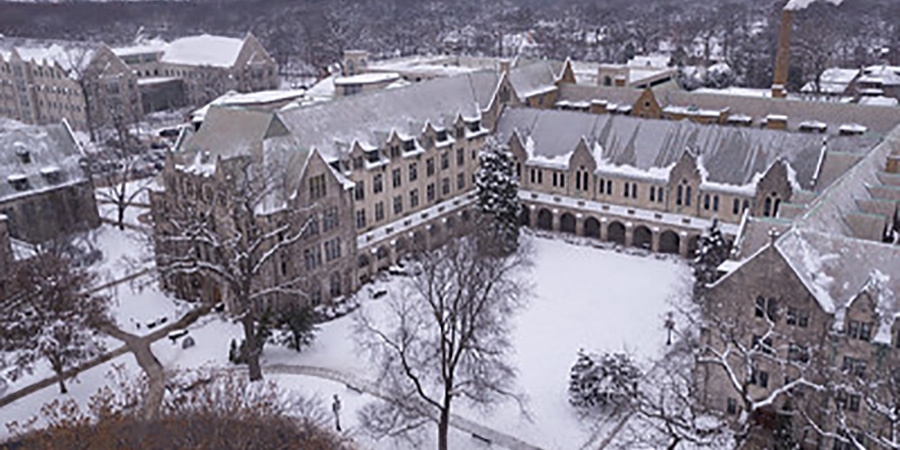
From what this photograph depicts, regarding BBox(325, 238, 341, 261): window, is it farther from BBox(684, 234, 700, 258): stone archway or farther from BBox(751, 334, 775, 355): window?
BBox(751, 334, 775, 355): window

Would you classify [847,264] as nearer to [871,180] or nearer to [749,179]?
[871,180]

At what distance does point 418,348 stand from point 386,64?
6753cm

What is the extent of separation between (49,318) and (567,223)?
1556 inches

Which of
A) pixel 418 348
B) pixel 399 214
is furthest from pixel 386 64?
pixel 418 348

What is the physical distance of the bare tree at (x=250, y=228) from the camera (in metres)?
46.0

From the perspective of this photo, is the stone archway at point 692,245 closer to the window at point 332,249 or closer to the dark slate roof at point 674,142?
the dark slate roof at point 674,142

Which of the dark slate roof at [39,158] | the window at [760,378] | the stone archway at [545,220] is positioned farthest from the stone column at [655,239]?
the dark slate roof at [39,158]

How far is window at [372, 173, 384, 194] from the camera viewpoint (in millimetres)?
58344

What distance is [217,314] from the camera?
5219 cm

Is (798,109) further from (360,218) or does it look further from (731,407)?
(360,218)

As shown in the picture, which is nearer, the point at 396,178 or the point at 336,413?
the point at 336,413

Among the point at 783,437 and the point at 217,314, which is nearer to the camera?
the point at 783,437

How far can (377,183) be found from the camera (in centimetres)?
5866

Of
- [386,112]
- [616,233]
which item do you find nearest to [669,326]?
[616,233]
